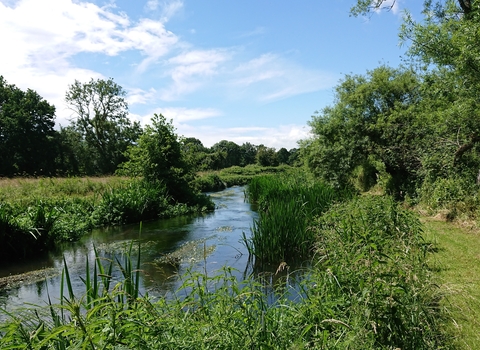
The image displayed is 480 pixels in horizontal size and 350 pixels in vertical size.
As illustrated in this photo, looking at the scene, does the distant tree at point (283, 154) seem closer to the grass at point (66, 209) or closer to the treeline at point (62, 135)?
the treeline at point (62, 135)

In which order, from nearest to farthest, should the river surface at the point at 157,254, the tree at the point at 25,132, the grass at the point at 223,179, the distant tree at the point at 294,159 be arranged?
the river surface at the point at 157,254
the distant tree at the point at 294,159
the grass at the point at 223,179
the tree at the point at 25,132

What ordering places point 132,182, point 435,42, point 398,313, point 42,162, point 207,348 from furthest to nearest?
point 42,162
point 132,182
point 435,42
point 398,313
point 207,348

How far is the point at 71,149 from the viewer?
4088cm

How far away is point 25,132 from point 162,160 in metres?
27.4

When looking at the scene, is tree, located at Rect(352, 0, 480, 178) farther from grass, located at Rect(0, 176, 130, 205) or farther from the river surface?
grass, located at Rect(0, 176, 130, 205)

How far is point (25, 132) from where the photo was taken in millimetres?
36438

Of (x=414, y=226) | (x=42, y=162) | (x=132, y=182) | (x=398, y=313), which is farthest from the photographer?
(x=42, y=162)

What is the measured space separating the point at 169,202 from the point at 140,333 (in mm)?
13722

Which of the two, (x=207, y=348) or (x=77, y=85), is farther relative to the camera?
(x=77, y=85)

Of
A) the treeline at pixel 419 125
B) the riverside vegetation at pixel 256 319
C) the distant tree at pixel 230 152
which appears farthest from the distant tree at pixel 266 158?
the riverside vegetation at pixel 256 319

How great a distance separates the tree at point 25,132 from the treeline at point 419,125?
97.7 feet

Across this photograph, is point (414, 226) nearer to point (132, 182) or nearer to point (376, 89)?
point (376, 89)

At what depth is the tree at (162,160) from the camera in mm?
16031

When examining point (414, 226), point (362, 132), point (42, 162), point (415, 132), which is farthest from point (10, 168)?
point (414, 226)
